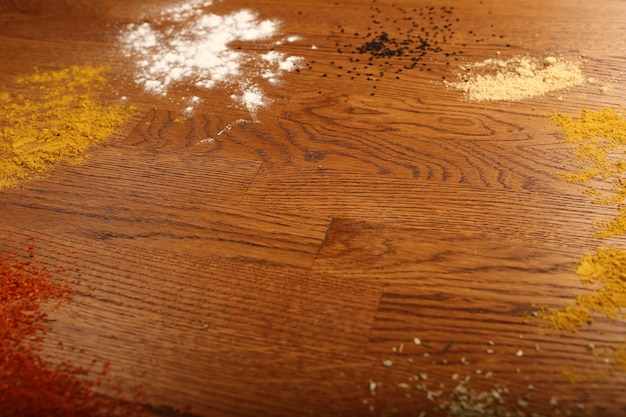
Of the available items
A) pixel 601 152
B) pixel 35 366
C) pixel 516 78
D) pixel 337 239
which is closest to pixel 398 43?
pixel 516 78

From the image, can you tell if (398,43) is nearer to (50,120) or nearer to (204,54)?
(204,54)

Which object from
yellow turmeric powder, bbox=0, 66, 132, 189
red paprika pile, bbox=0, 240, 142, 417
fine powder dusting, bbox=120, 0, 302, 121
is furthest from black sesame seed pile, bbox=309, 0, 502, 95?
red paprika pile, bbox=0, 240, 142, 417

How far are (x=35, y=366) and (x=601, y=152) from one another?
1261 millimetres

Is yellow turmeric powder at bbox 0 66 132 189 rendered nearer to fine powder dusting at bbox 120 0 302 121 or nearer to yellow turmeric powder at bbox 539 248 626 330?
fine powder dusting at bbox 120 0 302 121

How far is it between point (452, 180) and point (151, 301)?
2.30ft

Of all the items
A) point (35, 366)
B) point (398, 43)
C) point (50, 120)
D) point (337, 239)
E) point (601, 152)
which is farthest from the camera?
point (398, 43)

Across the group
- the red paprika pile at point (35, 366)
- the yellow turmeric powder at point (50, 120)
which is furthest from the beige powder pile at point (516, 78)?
the red paprika pile at point (35, 366)

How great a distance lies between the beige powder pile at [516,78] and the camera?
5.09ft

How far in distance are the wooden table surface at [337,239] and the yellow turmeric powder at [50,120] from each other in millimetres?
60

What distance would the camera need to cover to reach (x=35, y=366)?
103cm

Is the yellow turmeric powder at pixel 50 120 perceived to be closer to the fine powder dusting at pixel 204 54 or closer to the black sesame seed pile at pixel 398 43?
the fine powder dusting at pixel 204 54

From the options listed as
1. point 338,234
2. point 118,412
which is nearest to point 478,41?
point 338,234

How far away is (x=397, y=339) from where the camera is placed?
3.41 feet

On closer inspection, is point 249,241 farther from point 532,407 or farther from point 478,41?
point 478,41
